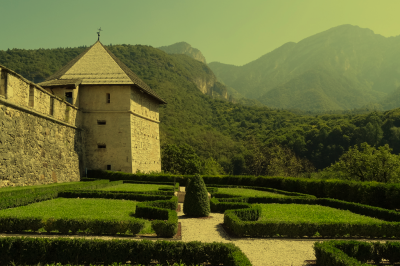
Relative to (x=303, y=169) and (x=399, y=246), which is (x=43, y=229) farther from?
(x=303, y=169)

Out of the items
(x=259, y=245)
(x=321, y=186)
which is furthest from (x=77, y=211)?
(x=321, y=186)

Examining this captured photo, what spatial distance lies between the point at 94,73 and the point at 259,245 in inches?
923

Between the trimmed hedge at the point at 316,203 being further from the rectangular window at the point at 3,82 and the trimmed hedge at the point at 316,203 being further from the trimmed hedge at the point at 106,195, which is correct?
the rectangular window at the point at 3,82

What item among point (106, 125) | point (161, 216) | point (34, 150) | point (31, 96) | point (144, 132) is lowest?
point (161, 216)

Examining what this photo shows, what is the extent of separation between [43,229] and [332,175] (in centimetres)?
3461

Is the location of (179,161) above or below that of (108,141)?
below

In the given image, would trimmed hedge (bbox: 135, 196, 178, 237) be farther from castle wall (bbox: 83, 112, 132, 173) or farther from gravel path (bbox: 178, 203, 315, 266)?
castle wall (bbox: 83, 112, 132, 173)

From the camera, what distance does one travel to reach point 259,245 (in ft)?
28.3

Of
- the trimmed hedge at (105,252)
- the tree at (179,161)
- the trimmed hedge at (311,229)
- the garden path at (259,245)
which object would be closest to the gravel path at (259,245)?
the garden path at (259,245)

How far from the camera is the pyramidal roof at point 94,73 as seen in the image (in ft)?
84.6

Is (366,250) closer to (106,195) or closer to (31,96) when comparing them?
(106,195)

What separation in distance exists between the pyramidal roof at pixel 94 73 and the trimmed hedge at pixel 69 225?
18.3 metres

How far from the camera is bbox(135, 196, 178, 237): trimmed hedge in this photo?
29.2ft

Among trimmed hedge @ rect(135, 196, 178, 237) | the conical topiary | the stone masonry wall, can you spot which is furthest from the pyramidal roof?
the conical topiary
